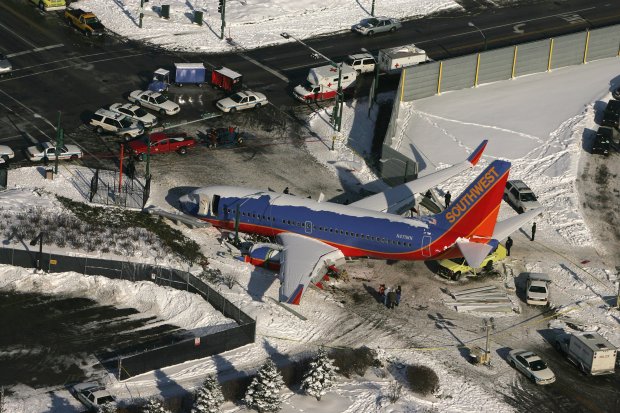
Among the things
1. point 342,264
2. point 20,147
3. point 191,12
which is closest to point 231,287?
point 342,264

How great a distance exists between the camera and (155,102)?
106 m

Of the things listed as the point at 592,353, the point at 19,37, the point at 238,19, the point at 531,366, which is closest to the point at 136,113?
the point at 19,37

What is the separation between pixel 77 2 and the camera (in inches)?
4998

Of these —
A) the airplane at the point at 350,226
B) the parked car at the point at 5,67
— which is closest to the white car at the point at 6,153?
the parked car at the point at 5,67

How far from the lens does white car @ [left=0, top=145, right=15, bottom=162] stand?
9444 cm

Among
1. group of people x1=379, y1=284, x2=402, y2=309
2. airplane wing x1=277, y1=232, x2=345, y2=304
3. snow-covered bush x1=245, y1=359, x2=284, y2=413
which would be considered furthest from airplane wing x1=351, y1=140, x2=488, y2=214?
snow-covered bush x1=245, y1=359, x2=284, y2=413

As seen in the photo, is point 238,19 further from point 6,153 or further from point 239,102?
Result: point 6,153

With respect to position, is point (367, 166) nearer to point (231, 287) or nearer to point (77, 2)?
point (231, 287)

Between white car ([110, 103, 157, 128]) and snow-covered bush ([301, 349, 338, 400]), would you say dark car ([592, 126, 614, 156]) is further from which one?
snow-covered bush ([301, 349, 338, 400])

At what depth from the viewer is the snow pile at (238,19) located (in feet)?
397

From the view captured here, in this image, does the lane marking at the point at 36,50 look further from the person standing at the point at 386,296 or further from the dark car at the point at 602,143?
the dark car at the point at 602,143

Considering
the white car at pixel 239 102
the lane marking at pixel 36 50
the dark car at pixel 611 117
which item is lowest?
the lane marking at pixel 36 50

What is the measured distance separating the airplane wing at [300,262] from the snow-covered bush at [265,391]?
8.11 meters

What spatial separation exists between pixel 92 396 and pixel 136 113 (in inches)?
1582
